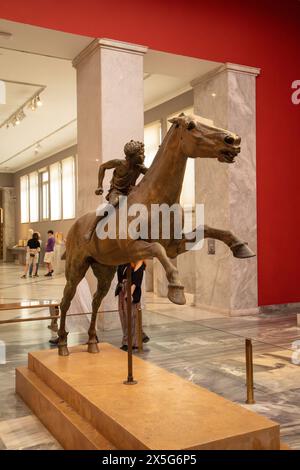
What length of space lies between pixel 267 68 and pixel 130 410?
820 cm

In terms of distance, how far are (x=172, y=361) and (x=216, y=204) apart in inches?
174

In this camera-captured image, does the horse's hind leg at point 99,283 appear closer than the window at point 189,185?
Yes

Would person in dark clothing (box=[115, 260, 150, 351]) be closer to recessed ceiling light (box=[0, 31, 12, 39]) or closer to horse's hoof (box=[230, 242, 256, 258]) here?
horse's hoof (box=[230, 242, 256, 258])

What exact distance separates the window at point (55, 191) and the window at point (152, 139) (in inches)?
340

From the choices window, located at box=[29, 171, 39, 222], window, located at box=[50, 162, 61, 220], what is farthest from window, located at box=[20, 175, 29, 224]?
window, located at box=[50, 162, 61, 220]

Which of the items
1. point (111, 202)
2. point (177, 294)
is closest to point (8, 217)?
point (111, 202)

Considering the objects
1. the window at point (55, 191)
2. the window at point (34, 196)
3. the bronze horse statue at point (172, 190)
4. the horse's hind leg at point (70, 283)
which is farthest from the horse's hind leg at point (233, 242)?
the window at point (34, 196)

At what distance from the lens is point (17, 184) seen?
27984 mm

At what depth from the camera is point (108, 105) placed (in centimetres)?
783

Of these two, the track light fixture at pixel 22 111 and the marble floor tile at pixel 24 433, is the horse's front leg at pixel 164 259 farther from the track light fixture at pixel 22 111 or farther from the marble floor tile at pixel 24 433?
the track light fixture at pixel 22 111

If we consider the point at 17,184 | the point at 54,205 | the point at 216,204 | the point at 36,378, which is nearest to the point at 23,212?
the point at 17,184

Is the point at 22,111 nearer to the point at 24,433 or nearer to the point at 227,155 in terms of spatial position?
the point at 24,433

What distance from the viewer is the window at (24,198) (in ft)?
87.4
